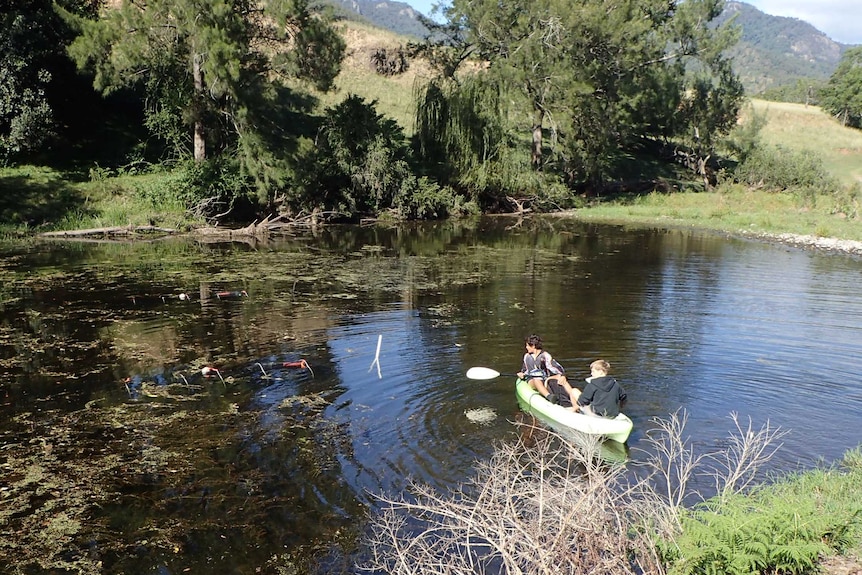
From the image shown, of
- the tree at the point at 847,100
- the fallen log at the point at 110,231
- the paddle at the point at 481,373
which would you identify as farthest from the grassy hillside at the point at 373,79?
the tree at the point at 847,100

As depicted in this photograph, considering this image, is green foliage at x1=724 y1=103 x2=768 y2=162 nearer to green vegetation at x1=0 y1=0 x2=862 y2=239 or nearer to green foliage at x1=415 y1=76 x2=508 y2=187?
green vegetation at x1=0 y1=0 x2=862 y2=239

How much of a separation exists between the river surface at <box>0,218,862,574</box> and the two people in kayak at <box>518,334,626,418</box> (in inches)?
22.9

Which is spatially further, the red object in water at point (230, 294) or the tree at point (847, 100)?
the tree at point (847, 100)

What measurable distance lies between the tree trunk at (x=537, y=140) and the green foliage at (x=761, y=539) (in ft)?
108

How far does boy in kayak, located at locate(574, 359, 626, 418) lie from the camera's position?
852cm

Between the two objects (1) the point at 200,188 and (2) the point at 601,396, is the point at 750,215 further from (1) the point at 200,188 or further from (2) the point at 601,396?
(2) the point at 601,396

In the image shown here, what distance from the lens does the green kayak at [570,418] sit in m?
8.20

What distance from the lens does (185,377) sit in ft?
34.9

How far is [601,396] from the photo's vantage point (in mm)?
8617

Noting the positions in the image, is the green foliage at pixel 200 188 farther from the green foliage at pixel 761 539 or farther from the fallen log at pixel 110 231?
the green foliage at pixel 761 539

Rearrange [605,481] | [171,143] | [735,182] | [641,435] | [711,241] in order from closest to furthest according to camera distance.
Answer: [605,481] → [641,435] → [711,241] → [171,143] → [735,182]

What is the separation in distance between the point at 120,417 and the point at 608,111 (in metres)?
35.9

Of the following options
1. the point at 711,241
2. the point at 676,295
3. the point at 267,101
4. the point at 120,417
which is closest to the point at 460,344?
the point at 120,417

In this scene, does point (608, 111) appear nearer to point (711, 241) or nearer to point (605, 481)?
point (711, 241)
